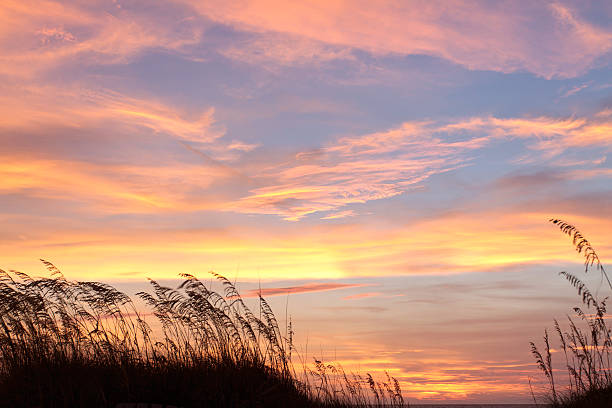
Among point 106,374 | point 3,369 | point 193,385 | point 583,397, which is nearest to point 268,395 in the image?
point 193,385

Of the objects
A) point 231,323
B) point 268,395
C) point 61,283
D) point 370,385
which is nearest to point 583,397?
point 370,385

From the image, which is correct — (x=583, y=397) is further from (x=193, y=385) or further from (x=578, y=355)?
(x=193, y=385)

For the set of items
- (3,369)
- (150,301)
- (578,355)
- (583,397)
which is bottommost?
(583,397)

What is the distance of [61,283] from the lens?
451 inches

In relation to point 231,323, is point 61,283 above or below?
above

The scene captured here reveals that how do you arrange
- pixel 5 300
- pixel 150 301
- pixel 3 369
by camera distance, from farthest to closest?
pixel 150 301
pixel 5 300
pixel 3 369

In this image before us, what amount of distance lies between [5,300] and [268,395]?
5547mm

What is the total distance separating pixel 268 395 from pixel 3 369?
4927mm

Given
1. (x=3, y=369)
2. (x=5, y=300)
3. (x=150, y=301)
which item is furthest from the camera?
(x=150, y=301)

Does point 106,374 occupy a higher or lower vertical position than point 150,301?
lower

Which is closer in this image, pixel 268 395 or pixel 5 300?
pixel 268 395

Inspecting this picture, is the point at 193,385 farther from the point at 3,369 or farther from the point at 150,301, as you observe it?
the point at 3,369

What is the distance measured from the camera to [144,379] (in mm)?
9523

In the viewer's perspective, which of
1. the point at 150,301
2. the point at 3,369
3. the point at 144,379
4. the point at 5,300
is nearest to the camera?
the point at 144,379
